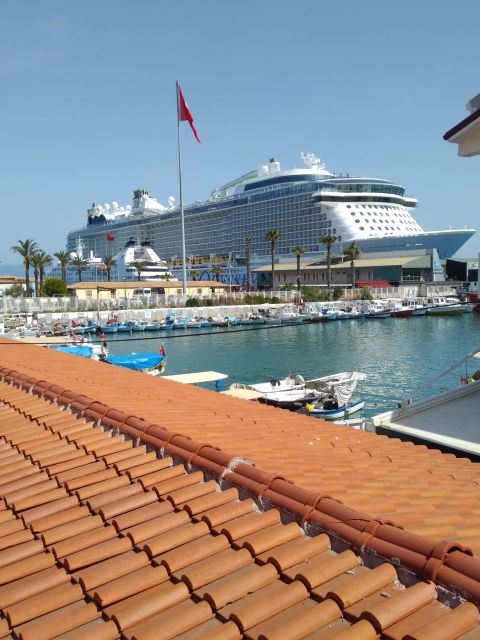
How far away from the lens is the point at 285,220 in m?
98.7

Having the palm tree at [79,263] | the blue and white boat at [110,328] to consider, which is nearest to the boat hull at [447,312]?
the blue and white boat at [110,328]

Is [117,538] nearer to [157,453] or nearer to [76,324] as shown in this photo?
[157,453]

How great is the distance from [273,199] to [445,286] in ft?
121

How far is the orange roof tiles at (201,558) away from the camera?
2.07 metres

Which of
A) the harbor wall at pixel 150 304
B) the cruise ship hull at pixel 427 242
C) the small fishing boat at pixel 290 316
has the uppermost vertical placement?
the cruise ship hull at pixel 427 242

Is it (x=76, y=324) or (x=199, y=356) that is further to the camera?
(x=76, y=324)

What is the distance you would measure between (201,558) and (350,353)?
35790mm

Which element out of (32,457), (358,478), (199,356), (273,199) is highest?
(273,199)

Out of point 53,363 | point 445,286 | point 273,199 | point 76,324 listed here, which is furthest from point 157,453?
point 273,199

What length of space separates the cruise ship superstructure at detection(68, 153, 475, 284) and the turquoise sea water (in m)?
35.2

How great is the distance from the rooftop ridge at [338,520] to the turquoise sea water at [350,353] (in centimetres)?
1808

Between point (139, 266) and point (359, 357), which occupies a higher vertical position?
point (139, 266)

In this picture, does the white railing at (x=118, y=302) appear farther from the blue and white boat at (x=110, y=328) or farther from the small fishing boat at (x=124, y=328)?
the small fishing boat at (x=124, y=328)

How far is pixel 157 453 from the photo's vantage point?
392 cm
